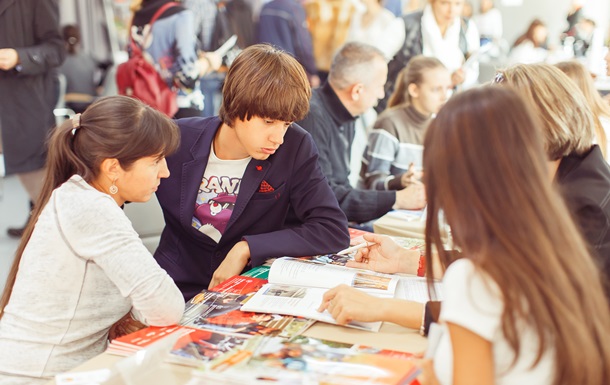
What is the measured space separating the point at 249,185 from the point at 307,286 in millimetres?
448

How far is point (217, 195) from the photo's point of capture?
2.04 meters

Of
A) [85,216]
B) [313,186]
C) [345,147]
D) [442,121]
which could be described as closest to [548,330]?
[442,121]

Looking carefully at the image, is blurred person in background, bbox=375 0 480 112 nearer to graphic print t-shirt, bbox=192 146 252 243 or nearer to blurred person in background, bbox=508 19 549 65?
graphic print t-shirt, bbox=192 146 252 243

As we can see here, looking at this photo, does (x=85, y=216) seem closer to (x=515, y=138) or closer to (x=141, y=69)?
(x=515, y=138)

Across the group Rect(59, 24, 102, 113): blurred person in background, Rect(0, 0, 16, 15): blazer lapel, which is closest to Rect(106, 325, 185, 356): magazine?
Rect(0, 0, 16, 15): blazer lapel

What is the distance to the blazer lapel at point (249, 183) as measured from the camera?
1990 mm

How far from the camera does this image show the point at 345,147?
3072 millimetres

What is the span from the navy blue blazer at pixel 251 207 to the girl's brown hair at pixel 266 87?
0.17m

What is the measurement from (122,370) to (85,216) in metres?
0.41

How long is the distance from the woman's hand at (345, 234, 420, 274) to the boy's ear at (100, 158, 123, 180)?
662 millimetres

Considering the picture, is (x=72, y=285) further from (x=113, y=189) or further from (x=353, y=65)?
(x=353, y=65)

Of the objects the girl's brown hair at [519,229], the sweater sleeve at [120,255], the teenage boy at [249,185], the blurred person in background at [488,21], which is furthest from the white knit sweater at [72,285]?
the blurred person in background at [488,21]

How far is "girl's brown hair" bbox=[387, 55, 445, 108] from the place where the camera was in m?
3.63

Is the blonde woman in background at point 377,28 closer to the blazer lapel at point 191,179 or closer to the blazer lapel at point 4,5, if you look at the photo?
the blazer lapel at point 4,5
